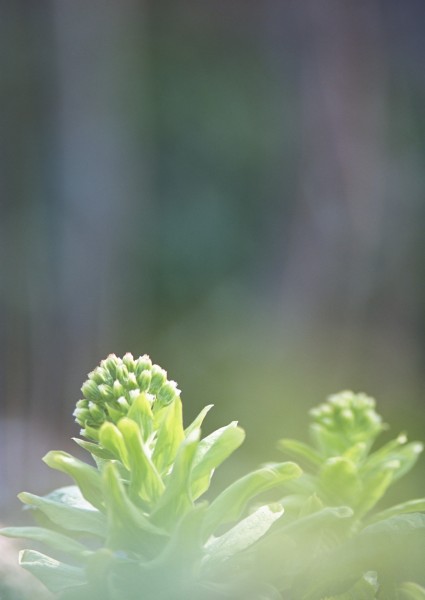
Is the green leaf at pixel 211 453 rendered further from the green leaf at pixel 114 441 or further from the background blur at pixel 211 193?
the background blur at pixel 211 193

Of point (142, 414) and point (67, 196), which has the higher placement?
point (67, 196)

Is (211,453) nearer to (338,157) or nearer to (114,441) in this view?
(114,441)

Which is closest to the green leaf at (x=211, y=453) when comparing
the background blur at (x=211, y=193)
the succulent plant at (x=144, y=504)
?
the succulent plant at (x=144, y=504)

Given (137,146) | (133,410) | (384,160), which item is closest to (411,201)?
(384,160)

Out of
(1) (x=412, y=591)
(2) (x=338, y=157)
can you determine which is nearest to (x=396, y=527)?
(1) (x=412, y=591)

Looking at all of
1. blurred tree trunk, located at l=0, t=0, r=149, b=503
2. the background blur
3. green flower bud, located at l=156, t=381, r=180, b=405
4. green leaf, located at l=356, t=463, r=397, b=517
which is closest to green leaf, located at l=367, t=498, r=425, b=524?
green leaf, located at l=356, t=463, r=397, b=517

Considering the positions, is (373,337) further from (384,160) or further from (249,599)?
(249,599)

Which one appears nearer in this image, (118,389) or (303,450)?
(118,389)
